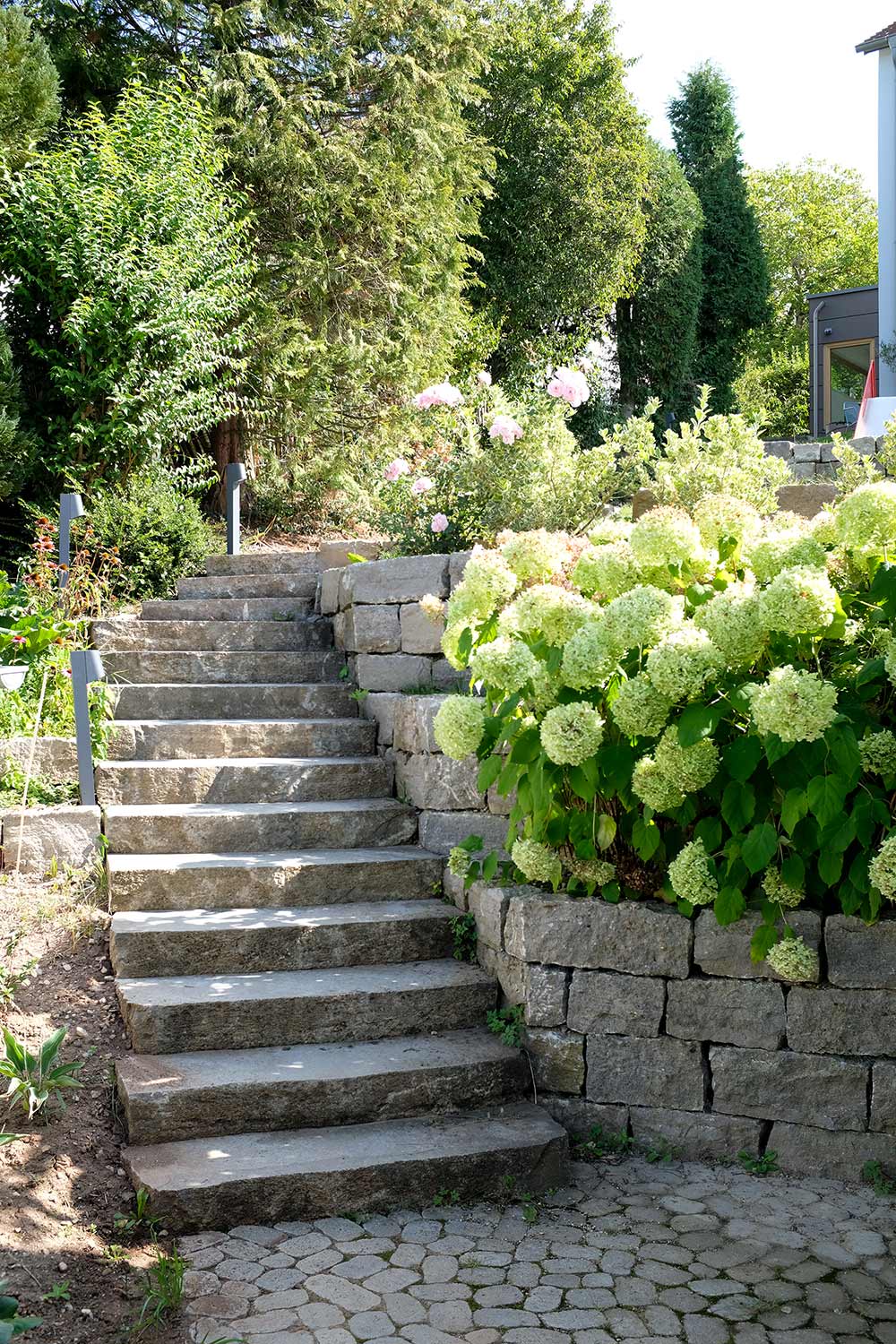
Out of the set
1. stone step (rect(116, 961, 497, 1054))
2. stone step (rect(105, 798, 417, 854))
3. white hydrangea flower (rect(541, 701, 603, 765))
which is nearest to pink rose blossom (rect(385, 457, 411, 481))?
stone step (rect(105, 798, 417, 854))

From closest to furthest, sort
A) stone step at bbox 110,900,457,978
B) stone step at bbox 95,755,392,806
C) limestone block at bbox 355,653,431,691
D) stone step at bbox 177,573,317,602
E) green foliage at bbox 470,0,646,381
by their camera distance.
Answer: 1. stone step at bbox 110,900,457,978
2. stone step at bbox 95,755,392,806
3. limestone block at bbox 355,653,431,691
4. stone step at bbox 177,573,317,602
5. green foliage at bbox 470,0,646,381

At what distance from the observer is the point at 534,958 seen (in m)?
3.49

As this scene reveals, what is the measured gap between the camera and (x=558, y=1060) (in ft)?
11.4

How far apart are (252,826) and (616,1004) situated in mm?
1672

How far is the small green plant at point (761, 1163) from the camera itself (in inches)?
130

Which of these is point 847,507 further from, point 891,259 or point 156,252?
point 891,259

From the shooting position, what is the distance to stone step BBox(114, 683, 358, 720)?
536cm

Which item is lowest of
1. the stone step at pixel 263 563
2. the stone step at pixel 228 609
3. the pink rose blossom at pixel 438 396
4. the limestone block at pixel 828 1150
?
the limestone block at pixel 828 1150

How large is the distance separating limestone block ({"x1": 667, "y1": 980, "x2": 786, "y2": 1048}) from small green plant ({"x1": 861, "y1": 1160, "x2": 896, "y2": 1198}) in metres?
0.37

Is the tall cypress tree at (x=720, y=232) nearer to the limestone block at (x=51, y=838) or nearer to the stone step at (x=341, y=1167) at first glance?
the limestone block at (x=51, y=838)

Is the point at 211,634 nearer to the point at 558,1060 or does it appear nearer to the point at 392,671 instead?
the point at 392,671

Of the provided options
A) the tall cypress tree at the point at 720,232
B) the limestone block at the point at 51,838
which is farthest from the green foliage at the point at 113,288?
the tall cypress tree at the point at 720,232

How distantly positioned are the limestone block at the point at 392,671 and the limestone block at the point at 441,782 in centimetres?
57

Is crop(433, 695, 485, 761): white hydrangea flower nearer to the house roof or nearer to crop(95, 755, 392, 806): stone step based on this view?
crop(95, 755, 392, 806): stone step
